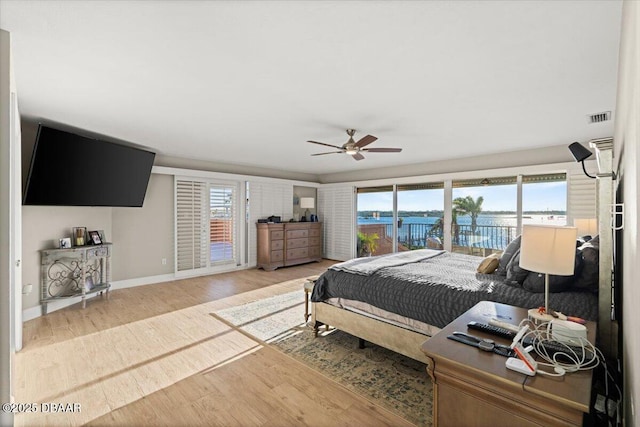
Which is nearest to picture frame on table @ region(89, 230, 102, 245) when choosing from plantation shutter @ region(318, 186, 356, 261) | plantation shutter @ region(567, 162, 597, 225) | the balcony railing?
plantation shutter @ region(318, 186, 356, 261)

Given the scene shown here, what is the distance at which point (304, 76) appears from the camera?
92.1 inches

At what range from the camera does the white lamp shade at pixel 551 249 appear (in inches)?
61.8

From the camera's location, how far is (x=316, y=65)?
2.17m

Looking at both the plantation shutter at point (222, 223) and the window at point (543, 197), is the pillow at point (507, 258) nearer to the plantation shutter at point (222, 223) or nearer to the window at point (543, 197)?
the window at point (543, 197)

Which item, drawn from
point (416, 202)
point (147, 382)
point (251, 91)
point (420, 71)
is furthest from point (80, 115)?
point (416, 202)

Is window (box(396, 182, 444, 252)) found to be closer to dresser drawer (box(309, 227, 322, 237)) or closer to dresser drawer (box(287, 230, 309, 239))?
dresser drawer (box(309, 227, 322, 237))

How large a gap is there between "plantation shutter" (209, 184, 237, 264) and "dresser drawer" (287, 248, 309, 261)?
4.08ft

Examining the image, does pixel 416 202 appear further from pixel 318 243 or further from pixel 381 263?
pixel 381 263

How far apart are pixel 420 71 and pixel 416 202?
4674mm

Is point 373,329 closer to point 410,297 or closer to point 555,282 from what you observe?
point 410,297

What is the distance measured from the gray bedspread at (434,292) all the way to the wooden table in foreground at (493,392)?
595mm

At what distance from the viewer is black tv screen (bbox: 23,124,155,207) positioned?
3.50m

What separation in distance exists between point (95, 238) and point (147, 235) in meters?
0.98

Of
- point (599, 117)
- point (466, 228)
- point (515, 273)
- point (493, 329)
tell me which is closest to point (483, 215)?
point (466, 228)
